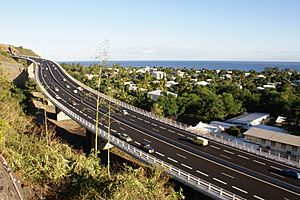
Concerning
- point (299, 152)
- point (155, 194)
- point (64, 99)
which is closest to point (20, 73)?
point (64, 99)

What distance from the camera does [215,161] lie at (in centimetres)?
3014

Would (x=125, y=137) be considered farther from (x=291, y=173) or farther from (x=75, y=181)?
(x=75, y=181)

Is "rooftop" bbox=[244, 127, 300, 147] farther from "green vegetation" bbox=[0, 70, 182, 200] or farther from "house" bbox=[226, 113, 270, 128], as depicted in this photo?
"green vegetation" bbox=[0, 70, 182, 200]

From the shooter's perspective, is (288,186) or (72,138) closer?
(288,186)

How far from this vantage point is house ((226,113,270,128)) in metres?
61.3

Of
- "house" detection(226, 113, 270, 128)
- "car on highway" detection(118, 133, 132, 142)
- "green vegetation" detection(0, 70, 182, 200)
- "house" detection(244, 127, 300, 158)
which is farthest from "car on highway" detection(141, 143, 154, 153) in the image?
"house" detection(226, 113, 270, 128)

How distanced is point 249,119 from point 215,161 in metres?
37.4

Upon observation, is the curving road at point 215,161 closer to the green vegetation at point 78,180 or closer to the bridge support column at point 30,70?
the green vegetation at point 78,180

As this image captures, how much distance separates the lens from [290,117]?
5600cm

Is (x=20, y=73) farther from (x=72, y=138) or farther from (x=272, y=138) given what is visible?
(x=272, y=138)

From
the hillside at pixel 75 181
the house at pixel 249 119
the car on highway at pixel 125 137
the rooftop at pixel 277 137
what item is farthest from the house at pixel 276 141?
the hillside at pixel 75 181

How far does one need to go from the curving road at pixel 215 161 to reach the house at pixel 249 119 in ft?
73.1

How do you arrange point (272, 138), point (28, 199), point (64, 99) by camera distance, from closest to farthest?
point (28, 199)
point (272, 138)
point (64, 99)

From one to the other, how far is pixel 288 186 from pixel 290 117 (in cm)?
3501
